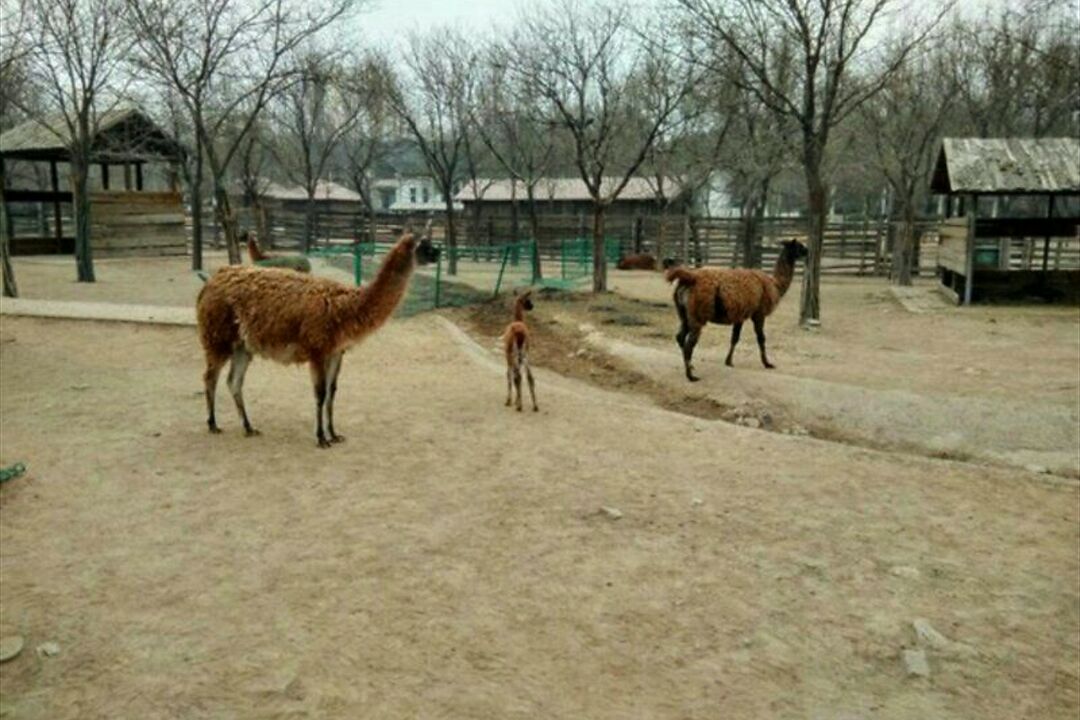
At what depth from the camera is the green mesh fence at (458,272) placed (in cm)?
1580

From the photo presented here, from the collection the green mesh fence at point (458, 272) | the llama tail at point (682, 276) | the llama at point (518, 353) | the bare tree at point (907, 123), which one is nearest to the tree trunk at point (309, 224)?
the green mesh fence at point (458, 272)

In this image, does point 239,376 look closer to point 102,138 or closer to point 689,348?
point 689,348

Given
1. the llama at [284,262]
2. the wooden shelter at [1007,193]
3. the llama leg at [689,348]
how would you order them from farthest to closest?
the wooden shelter at [1007,193] → the llama at [284,262] → the llama leg at [689,348]

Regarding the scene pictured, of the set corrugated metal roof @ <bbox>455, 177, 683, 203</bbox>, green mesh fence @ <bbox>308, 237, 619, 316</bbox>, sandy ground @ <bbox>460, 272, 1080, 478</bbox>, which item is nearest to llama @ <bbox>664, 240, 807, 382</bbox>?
sandy ground @ <bbox>460, 272, 1080, 478</bbox>

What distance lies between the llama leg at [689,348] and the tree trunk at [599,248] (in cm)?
917

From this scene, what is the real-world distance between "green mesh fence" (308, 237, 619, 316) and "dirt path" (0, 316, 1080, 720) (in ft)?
12.3

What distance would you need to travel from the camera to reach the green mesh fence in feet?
51.8

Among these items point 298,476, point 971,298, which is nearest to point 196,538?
point 298,476

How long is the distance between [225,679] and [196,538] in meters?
1.70

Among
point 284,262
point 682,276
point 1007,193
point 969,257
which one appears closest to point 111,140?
point 284,262

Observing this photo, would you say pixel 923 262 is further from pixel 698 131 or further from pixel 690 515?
pixel 690 515

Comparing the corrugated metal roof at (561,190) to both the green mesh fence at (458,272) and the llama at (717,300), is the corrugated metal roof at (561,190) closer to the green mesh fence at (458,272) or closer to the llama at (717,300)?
the green mesh fence at (458,272)

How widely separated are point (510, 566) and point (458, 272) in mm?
20896

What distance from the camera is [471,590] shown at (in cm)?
454
